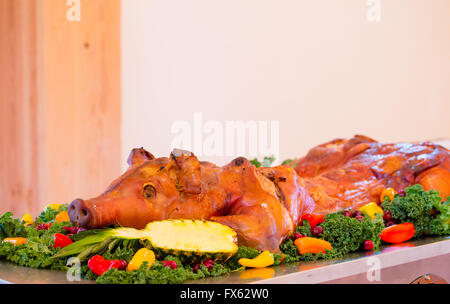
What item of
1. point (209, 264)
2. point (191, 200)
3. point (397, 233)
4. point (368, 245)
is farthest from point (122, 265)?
point (397, 233)

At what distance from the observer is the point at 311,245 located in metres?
2.13

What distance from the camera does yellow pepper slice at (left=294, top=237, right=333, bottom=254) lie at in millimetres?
2117

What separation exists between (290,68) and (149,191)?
493cm

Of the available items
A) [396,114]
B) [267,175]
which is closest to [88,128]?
[267,175]

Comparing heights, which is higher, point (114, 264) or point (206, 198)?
point (206, 198)

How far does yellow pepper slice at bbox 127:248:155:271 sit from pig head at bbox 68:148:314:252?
18 cm

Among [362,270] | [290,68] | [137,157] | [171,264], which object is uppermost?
[290,68]

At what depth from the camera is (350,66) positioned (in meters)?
7.35

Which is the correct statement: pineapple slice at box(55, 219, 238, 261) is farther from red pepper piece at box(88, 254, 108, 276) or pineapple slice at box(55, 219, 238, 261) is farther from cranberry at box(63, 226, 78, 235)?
cranberry at box(63, 226, 78, 235)

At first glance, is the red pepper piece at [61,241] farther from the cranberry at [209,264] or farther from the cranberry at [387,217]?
the cranberry at [387,217]

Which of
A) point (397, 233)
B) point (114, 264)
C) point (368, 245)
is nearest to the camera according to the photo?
point (114, 264)

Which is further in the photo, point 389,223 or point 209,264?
point 389,223

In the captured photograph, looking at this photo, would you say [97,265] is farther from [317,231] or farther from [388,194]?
[388,194]
